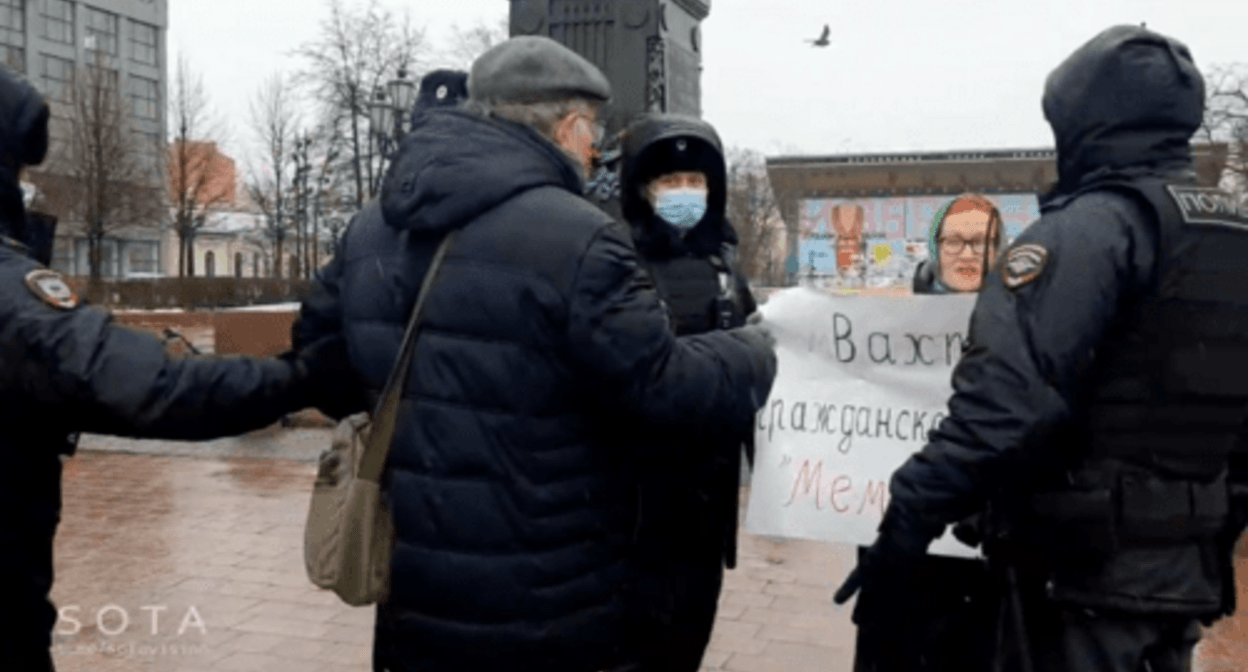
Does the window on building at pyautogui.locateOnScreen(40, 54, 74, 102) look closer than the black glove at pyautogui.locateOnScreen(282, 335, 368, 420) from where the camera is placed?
No

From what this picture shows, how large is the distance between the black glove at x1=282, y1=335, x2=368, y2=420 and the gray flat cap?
732mm

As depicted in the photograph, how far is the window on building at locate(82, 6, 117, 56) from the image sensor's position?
71.4 metres

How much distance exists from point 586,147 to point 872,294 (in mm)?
1314

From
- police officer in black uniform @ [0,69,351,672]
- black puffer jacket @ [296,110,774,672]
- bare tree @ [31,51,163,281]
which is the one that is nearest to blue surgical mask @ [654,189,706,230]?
black puffer jacket @ [296,110,774,672]

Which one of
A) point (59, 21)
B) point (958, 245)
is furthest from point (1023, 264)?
point (59, 21)

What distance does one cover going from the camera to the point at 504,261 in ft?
7.78

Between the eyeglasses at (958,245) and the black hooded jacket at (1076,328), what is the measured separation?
1.23m

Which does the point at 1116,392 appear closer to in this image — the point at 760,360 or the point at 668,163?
the point at 760,360

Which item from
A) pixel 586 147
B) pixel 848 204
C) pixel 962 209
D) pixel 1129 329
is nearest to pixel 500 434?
pixel 586 147

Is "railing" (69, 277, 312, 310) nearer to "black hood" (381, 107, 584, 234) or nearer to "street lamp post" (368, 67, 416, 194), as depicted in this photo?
"street lamp post" (368, 67, 416, 194)

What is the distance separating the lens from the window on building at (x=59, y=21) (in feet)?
225

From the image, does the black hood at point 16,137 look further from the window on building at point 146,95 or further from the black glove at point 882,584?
the window on building at point 146,95

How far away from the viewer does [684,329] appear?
12.3ft

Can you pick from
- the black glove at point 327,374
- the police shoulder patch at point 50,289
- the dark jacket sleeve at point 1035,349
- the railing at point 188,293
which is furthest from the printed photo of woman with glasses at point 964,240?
the railing at point 188,293
